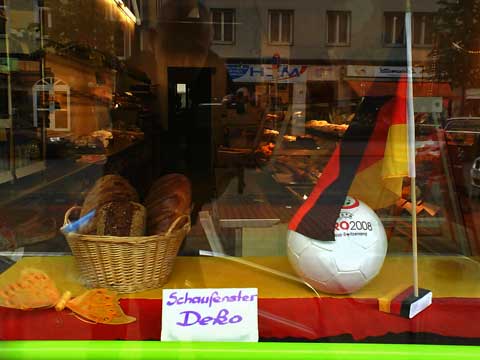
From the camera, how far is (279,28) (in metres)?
4.40

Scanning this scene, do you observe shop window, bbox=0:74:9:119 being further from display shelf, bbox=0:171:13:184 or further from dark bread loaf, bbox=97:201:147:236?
dark bread loaf, bbox=97:201:147:236

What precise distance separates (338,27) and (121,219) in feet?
8.79

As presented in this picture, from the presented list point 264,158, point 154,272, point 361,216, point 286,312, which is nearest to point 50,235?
point 154,272

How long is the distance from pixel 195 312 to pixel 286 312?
275 millimetres

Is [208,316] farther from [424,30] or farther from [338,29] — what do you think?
[338,29]

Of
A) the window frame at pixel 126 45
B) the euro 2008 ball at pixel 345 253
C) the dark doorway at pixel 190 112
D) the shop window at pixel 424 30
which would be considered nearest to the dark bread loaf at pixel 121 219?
the euro 2008 ball at pixel 345 253

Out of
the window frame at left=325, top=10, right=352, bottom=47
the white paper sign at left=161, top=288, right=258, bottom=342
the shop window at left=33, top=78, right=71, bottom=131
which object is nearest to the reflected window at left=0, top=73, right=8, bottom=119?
the white paper sign at left=161, top=288, right=258, bottom=342

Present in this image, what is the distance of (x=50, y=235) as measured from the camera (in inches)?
71.2

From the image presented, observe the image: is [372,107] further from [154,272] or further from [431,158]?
[431,158]

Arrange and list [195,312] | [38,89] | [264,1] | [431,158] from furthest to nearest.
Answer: [38,89] < [264,1] < [431,158] < [195,312]

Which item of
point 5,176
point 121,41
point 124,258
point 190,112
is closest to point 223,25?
point 121,41

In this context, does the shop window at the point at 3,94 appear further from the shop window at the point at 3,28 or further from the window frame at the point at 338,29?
the window frame at the point at 338,29

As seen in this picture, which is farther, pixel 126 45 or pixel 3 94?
pixel 126 45

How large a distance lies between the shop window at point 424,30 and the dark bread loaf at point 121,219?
4.76 ft
